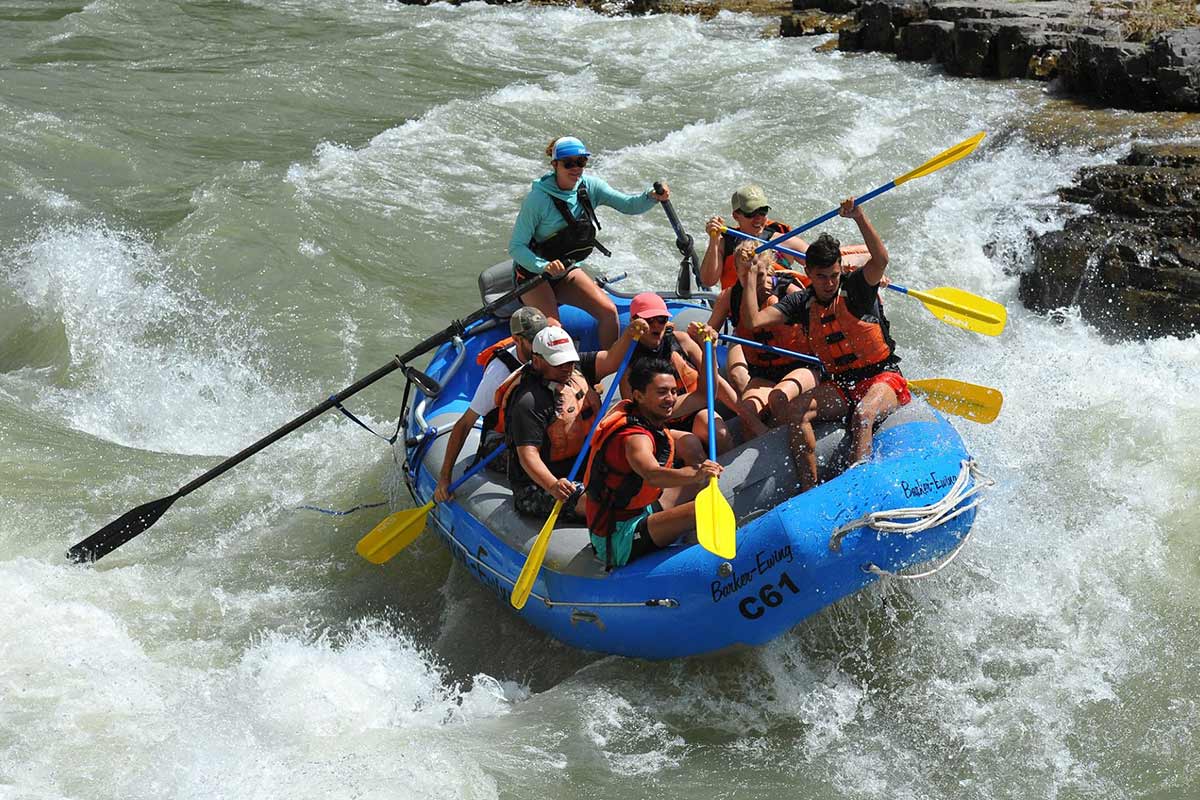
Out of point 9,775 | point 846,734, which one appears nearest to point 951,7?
point 846,734

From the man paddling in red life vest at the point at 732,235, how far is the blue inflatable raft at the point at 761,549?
3.70ft

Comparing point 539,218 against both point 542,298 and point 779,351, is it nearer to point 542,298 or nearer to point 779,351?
point 542,298

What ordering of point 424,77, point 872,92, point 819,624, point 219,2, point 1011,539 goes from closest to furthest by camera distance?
point 819,624, point 1011,539, point 872,92, point 424,77, point 219,2

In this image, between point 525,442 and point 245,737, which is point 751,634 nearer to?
point 525,442

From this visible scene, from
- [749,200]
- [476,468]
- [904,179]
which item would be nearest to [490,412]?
[476,468]

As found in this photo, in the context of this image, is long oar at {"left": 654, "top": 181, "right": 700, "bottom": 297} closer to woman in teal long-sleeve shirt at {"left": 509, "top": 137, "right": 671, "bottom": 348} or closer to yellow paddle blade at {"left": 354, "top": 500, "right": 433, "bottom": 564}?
woman in teal long-sleeve shirt at {"left": 509, "top": 137, "right": 671, "bottom": 348}

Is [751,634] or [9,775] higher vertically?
[751,634]

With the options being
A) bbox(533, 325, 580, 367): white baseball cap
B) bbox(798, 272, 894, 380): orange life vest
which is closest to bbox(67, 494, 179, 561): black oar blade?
bbox(533, 325, 580, 367): white baseball cap

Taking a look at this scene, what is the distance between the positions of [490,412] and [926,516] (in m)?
1.83

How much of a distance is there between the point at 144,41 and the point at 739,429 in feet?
42.2

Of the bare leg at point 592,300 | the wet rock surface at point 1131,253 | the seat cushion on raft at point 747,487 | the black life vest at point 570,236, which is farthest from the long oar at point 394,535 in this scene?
the wet rock surface at point 1131,253

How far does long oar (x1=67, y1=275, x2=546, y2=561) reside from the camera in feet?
19.5

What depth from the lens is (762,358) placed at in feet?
17.8

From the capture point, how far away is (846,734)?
4766 mm
